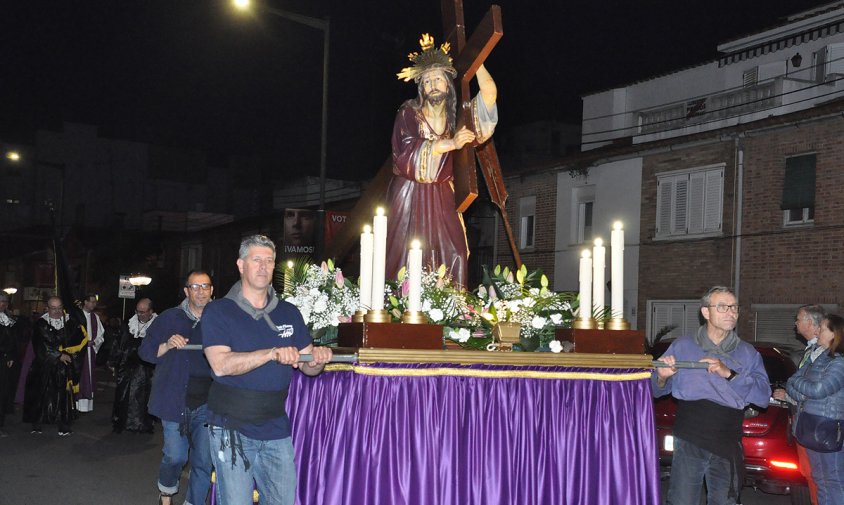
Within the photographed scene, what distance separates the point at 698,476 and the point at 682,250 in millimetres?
17306

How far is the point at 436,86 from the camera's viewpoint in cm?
732

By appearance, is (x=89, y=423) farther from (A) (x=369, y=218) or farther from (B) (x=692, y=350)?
(B) (x=692, y=350)

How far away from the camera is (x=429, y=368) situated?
5582 mm

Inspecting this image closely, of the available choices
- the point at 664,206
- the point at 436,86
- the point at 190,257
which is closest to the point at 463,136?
the point at 436,86

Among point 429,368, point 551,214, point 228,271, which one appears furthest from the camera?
point 228,271

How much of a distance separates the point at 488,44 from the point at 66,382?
33.9 ft

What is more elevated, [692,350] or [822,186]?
[822,186]

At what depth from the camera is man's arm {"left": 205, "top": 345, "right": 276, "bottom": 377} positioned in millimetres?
4657

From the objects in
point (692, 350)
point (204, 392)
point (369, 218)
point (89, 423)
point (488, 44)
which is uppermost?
point (488, 44)

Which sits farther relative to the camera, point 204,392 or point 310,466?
point 204,392

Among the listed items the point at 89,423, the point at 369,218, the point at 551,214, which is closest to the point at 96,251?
the point at 551,214

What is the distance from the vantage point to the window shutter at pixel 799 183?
19.5m

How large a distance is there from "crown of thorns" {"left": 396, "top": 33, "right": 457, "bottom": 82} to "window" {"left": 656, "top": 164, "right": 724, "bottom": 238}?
15694 mm

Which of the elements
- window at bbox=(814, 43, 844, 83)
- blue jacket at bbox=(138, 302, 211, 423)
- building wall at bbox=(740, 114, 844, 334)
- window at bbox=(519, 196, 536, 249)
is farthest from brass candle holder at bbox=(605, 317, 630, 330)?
window at bbox=(519, 196, 536, 249)
